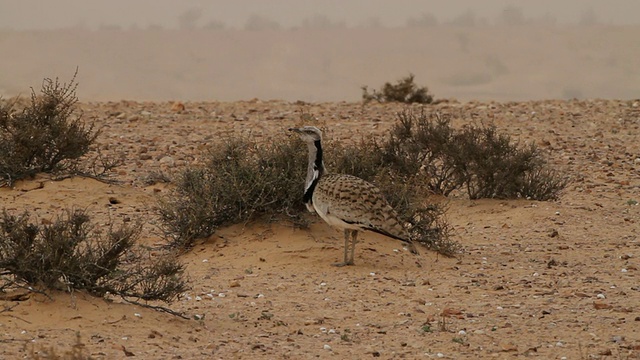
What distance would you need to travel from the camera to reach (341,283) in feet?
32.8

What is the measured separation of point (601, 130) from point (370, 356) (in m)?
15.4

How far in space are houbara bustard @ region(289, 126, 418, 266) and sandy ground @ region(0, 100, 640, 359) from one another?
482mm

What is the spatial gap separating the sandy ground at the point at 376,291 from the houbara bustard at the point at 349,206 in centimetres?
48

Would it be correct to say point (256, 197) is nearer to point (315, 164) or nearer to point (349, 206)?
point (315, 164)

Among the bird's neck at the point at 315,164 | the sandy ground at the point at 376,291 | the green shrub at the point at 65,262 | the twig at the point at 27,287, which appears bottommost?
the sandy ground at the point at 376,291

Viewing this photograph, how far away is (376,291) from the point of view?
31.8ft

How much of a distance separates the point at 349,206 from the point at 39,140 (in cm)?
592

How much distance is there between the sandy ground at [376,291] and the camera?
7.66m

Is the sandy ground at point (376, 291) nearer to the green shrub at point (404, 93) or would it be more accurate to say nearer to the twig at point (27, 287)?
the twig at point (27, 287)

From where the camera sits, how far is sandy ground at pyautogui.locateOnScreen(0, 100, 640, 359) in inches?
302

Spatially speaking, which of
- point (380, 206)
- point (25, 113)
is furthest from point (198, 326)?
point (25, 113)

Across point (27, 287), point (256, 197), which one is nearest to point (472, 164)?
point (256, 197)

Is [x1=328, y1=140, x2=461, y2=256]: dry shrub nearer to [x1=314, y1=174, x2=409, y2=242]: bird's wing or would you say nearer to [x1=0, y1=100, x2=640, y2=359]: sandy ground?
[x1=0, y1=100, x2=640, y2=359]: sandy ground

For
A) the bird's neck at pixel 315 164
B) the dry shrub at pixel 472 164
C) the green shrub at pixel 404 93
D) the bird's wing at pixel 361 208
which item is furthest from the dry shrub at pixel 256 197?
the green shrub at pixel 404 93
